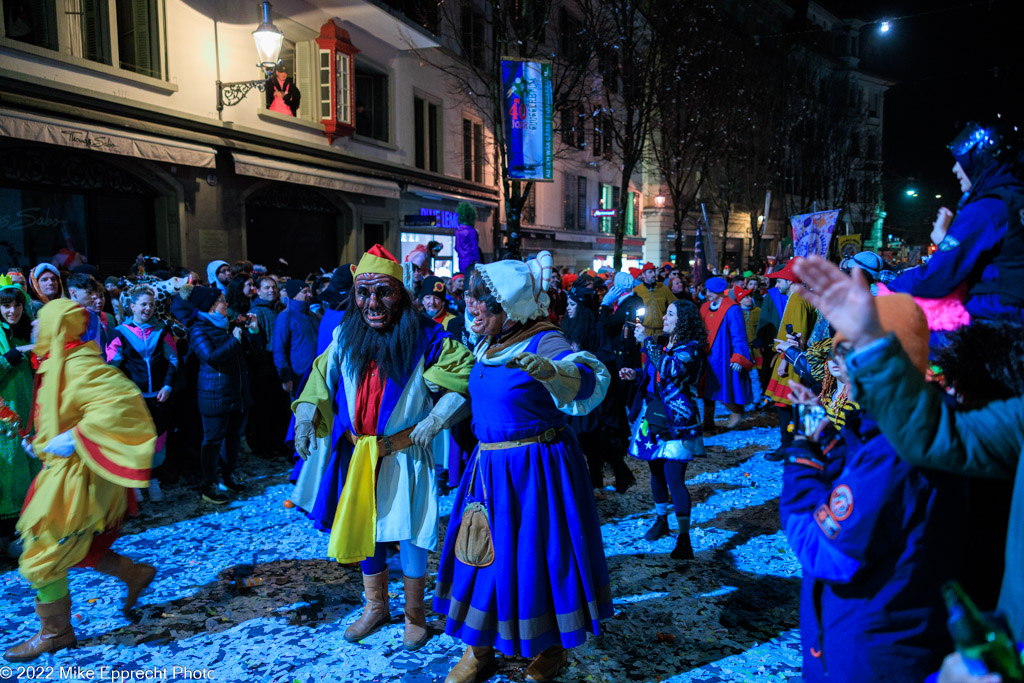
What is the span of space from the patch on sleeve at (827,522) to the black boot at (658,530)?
3.52 metres

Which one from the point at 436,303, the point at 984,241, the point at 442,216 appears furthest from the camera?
the point at 442,216

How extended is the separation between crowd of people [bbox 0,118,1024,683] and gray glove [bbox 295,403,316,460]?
0.01 m

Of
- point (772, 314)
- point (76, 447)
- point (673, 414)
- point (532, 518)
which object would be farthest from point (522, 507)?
point (772, 314)

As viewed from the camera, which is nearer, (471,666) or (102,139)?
(471,666)

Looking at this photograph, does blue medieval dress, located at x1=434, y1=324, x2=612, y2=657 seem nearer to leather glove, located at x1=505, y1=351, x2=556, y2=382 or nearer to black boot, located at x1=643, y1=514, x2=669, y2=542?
leather glove, located at x1=505, y1=351, x2=556, y2=382

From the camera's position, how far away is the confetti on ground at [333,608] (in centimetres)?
354

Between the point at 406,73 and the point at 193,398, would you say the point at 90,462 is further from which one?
the point at 406,73

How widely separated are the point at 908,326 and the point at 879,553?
2.04 feet

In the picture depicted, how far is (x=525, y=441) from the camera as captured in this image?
3211 mm

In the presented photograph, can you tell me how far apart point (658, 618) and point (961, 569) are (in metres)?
2.51

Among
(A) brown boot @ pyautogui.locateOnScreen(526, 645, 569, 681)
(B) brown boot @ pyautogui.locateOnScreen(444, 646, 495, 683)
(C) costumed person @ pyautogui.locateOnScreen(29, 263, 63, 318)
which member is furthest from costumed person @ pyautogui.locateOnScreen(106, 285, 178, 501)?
(A) brown boot @ pyautogui.locateOnScreen(526, 645, 569, 681)

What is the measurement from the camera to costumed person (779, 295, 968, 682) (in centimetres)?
173

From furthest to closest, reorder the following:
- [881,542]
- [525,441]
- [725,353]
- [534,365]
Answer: [725,353] → [525,441] → [534,365] → [881,542]

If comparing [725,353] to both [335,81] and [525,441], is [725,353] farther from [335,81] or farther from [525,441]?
[335,81]
